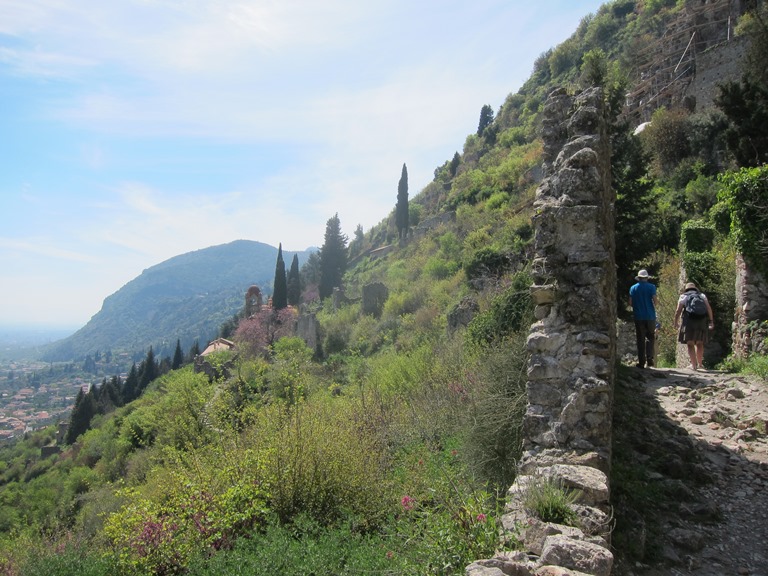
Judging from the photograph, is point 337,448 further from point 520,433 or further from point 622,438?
point 622,438

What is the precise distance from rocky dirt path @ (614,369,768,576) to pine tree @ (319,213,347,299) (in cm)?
4248

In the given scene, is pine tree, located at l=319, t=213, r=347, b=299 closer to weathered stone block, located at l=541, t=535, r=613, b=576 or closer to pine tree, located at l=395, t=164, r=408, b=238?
pine tree, located at l=395, t=164, r=408, b=238

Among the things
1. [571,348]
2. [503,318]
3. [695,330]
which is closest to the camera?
[571,348]

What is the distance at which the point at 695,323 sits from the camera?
25.5 ft

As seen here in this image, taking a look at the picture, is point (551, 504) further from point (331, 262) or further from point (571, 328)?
point (331, 262)

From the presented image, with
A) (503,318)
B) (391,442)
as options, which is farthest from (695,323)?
(391,442)

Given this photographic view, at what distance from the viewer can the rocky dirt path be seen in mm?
3609

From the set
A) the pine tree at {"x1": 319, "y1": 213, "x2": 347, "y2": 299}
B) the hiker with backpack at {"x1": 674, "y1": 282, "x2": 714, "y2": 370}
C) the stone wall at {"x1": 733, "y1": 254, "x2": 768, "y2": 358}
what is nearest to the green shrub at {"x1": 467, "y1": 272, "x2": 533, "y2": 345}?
the hiker with backpack at {"x1": 674, "y1": 282, "x2": 714, "y2": 370}

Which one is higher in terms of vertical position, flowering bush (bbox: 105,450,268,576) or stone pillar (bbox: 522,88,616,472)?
stone pillar (bbox: 522,88,616,472)

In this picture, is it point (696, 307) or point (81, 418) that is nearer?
point (696, 307)

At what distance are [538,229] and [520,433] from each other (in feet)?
7.53

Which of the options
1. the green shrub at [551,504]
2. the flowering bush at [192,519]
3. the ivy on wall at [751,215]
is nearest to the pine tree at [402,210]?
the ivy on wall at [751,215]

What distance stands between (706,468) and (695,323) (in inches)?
145

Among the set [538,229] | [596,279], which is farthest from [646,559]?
[538,229]
